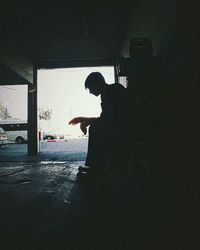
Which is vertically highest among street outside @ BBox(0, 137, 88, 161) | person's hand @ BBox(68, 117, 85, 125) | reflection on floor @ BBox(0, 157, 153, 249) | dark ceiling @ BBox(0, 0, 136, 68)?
dark ceiling @ BBox(0, 0, 136, 68)

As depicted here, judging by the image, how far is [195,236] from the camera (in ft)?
3.54

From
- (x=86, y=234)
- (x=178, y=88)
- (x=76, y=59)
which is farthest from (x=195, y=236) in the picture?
(x=76, y=59)

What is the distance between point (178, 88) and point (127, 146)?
32.7 inches

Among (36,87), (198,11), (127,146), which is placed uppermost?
(36,87)

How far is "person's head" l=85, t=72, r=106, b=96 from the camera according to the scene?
2613 millimetres

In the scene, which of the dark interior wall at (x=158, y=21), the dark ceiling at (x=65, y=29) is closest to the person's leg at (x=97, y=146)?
the dark interior wall at (x=158, y=21)

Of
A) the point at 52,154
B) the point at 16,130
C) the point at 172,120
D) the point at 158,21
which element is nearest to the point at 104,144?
the point at 172,120

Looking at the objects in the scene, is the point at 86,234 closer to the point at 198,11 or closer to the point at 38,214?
the point at 38,214

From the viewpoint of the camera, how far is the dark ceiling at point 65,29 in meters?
5.00

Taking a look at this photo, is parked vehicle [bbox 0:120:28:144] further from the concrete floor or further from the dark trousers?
the concrete floor

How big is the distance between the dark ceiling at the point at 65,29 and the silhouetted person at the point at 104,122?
2997mm

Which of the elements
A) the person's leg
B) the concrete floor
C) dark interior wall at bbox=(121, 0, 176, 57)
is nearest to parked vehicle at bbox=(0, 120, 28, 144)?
dark interior wall at bbox=(121, 0, 176, 57)

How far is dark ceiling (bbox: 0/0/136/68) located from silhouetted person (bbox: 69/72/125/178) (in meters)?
3.00

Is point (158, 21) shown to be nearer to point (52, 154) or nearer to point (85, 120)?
point (85, 120)
